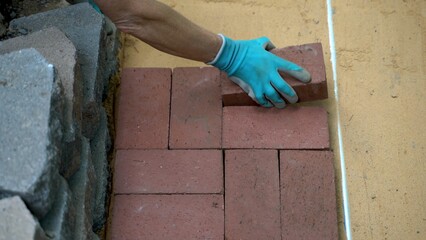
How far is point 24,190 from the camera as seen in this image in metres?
1.74

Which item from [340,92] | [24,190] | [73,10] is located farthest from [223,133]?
[24,190]

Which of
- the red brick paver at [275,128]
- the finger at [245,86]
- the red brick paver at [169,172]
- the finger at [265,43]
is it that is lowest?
the red brick paver at [169,172]

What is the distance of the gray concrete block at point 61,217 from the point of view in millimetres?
1839

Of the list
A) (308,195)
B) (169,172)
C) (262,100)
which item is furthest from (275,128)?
(169,172)

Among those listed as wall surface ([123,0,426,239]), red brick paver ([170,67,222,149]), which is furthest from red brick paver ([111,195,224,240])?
wall surface ([123,0,426,239])

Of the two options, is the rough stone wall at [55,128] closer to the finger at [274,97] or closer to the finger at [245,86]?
the finger at [245,86]

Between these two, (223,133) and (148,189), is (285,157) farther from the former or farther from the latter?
(148,189)

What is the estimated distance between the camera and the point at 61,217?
6.11 ft

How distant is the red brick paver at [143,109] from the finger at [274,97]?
0.49m

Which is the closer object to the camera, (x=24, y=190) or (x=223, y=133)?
(x=24, y=190)

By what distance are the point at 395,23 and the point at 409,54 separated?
20 centimetres

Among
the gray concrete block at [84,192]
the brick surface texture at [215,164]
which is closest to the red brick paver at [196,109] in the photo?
the brick surface texture at [215,164]

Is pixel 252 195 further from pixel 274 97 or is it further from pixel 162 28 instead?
pixel 162 28

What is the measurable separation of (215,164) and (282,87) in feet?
1.54
